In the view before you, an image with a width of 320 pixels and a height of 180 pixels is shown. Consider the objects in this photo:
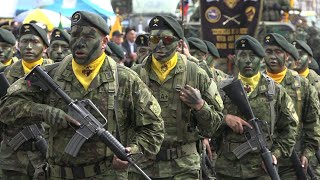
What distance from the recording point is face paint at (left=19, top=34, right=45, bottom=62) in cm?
1075

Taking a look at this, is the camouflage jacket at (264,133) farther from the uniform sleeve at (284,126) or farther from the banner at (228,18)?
the banner at (228,18)

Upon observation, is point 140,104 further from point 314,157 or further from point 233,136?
point 314,157

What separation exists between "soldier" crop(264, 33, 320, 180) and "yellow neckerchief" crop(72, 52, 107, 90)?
4317 millimetres

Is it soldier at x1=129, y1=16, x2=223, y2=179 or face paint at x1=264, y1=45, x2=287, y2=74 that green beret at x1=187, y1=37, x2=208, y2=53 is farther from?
soldier at x1=129, y1=16, x2=223, y2=179

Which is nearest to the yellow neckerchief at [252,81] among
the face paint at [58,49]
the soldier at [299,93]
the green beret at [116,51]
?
the soldier at [299,93]

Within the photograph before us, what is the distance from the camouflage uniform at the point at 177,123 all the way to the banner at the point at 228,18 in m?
9.85

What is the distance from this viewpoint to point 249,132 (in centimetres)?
998

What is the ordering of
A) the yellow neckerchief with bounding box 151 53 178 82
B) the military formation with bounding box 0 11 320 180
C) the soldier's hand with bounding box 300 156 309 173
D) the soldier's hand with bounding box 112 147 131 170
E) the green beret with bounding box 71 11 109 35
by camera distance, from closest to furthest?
the soldier's hand with bounding box 112 147 131 170, the military formation with bounding box 0 11 320 180, the green beret with bounding box 71 11 109 35, the yellow neckerchief with bounding box 151 53 178 82, the soldier's hand with bounding box 300 156 309 173

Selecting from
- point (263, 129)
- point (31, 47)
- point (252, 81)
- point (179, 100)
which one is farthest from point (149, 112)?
point (31, 47)

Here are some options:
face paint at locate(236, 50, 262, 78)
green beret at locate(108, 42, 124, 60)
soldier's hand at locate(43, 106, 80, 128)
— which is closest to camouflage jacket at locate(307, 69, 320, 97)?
green beret at locate(108, 42, 124, 60)

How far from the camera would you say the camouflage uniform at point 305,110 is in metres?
11.3

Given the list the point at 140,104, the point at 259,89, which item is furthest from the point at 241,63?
the point at 140,104

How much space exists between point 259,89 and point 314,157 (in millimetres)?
2637

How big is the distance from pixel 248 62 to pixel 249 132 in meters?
0.88
